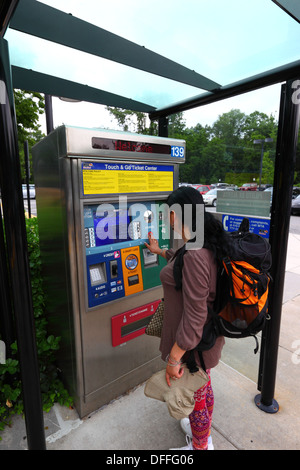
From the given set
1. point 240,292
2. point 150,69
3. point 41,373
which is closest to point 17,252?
point 240,292

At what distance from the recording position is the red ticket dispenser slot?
7.52ft

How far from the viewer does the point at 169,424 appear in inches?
84.4

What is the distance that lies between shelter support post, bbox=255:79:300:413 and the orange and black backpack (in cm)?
63

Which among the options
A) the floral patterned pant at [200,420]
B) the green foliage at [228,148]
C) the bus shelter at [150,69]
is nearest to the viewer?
the bus shelter at [150,69]

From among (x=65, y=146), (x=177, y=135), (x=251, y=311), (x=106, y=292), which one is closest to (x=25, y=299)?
(x=106, y=292)

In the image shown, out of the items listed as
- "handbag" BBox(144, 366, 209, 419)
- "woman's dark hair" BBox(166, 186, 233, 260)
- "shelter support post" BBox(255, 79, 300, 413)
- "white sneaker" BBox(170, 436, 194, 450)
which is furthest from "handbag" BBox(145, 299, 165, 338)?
"shelter support post" BBox(255, 79, 300, 413)

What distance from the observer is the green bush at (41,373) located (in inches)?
85.6

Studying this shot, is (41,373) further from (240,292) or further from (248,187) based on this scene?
(248,187)

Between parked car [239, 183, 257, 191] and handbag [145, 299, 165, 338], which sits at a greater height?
parked car [239, 183, 257, 191]

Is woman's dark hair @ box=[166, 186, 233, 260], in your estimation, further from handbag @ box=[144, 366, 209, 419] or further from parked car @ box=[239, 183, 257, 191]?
parked car @ box=[239, 183, 257, 191]

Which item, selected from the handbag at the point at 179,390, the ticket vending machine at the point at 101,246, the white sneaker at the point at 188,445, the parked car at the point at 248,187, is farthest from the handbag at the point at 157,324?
the parked car at the point at 248,187

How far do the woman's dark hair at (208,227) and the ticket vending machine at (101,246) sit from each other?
70 centimetres

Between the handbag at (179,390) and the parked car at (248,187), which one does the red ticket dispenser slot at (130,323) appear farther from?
the parked car at (248,187)
